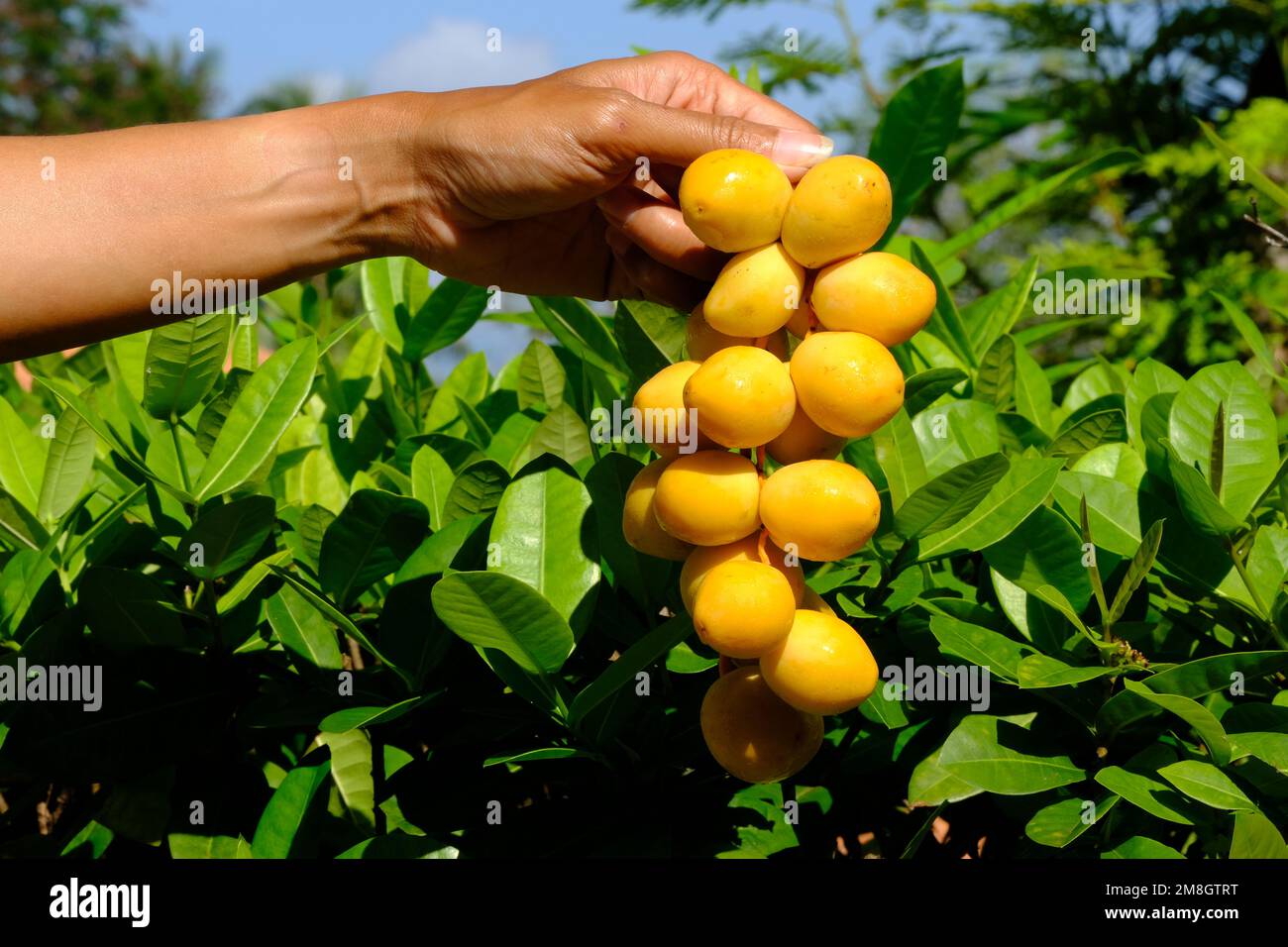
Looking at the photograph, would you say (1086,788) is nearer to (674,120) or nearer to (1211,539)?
(1211,539)

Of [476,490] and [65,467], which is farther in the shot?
[65,467]

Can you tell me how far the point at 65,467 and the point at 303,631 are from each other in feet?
1.04

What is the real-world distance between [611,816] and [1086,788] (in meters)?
0.36

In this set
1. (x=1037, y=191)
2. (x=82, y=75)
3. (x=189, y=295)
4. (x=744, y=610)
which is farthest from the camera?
(x=82, y=75)

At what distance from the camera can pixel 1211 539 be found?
2.81 feet

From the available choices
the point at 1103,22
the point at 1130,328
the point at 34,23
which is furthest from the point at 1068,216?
the point at 34,23

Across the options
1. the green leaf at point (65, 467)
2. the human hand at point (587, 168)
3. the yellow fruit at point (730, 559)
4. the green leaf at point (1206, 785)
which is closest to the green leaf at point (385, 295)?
the human hand at point (587, 168)

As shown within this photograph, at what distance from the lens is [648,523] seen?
0.75m

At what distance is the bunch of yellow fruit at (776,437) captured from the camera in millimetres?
676

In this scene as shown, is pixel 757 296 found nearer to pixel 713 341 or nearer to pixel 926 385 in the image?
pixel 713 341

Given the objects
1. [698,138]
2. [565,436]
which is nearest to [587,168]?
[698,138]
